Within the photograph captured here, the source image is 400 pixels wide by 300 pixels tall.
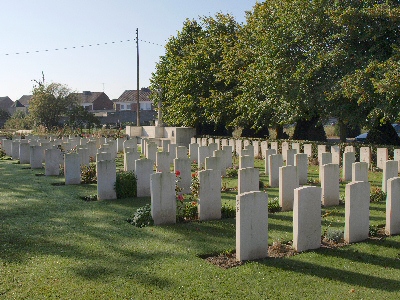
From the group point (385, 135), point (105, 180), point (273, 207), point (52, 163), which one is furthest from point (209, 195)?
point (385, 135)

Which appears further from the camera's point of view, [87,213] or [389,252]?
[87,213]

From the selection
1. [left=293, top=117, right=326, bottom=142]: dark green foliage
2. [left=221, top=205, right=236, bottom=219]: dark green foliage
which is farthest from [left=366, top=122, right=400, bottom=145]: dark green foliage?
[left=221, top=205, right=236, bottom=219]: dark green foliage

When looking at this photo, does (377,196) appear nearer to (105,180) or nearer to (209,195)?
(209,195)

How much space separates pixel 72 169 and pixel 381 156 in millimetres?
9817

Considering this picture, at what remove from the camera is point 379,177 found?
14.3m

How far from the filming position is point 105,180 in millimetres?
10656

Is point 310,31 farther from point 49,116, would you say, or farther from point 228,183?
point 49,116

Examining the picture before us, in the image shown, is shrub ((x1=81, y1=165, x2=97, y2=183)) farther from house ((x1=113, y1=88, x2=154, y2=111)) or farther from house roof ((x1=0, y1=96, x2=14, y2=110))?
house roof ((x1=0, y1=96, x2=14, y2=110))

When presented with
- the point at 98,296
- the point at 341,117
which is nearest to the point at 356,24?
the point at 341,117

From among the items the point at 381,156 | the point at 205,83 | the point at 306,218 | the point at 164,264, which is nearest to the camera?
the point at 164,264

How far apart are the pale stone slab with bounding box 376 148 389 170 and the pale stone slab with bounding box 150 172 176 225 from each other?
9623mm

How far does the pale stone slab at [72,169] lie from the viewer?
12.9 metres

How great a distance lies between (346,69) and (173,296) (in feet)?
48.3

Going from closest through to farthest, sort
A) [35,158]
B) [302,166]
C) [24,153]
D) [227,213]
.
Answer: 1. [227,213]
2. [302,166]
3. [35,158]
4. [24,153]
